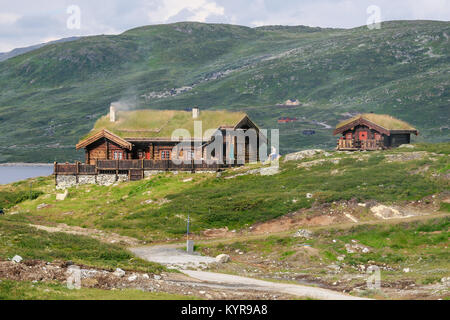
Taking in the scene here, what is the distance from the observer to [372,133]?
79.2 meters

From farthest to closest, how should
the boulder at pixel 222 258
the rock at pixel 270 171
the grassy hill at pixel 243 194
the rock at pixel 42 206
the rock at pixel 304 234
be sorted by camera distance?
the rock at pixel 270 171 → the rock at pixel 42 206 → the grassy hill at pixel 243 194 → the rock at pixel 304 234 → the boulder at pixel 222 258

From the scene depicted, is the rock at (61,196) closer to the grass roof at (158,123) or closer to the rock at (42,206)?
the rock at (42,206)

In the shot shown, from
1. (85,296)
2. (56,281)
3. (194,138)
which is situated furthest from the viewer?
(194,138)

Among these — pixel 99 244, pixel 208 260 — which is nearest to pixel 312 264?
pixel 208 260

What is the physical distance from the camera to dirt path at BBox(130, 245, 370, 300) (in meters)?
28.5

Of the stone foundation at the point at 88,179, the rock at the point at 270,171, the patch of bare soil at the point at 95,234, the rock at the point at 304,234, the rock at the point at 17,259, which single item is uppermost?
the rock at the point at 270,171

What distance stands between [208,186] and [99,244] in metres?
20.5

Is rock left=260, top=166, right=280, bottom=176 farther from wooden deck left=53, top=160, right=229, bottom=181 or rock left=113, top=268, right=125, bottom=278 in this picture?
rock left=113, top=268, right=125, bottom=278

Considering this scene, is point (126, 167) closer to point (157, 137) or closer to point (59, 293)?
point (157, 137)

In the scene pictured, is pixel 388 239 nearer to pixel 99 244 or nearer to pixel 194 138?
pixel 99 244

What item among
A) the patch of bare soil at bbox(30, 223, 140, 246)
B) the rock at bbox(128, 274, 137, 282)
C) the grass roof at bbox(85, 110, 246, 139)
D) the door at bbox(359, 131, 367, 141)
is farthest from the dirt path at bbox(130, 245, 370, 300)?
the door at bbox(359, 131, 367, 141)

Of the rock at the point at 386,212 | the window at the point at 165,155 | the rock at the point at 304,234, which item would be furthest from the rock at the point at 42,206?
the rock at the point at 386,212

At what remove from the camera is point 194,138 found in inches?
2776

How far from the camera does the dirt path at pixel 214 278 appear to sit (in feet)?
93.7
